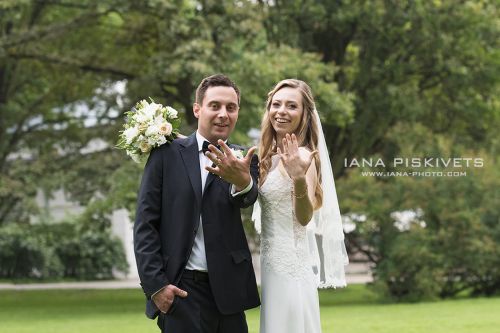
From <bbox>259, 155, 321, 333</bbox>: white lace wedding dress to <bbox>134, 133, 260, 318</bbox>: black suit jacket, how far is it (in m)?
0.40

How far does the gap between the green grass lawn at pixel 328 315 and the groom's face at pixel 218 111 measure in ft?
29.9

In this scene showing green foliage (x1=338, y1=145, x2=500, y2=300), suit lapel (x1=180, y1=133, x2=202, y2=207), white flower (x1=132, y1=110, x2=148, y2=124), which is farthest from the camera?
green foliage (x1=338, y1=145, x2=500, y2=300)

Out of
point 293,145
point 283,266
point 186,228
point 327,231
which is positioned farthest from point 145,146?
point 327,231

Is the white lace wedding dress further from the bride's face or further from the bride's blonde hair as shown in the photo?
the bride's face

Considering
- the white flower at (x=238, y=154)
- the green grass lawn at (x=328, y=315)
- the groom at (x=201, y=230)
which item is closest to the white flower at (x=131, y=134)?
the groom at (x=201, y=230)

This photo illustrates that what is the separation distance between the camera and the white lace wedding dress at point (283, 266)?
5.94 m

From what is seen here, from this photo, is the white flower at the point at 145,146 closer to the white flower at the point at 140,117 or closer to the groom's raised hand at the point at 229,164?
the white flower at the point at 140,117

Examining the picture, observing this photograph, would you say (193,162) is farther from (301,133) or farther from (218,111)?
(301,133)

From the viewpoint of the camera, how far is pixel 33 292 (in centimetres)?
2941

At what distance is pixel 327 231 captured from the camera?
257 inches

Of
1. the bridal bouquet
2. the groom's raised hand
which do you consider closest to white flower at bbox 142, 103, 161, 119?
the bridal bouquet

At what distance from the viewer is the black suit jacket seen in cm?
536

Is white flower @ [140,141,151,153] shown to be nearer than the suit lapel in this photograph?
No

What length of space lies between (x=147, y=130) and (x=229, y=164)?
2.34 feet
